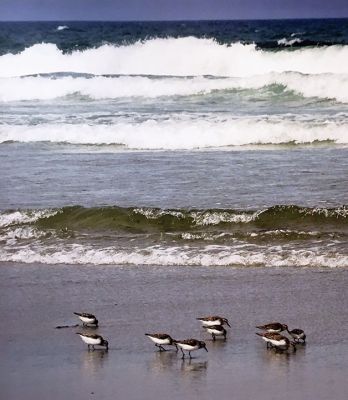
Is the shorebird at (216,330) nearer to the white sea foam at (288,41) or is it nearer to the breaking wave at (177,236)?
the breaking wave at (177,236)

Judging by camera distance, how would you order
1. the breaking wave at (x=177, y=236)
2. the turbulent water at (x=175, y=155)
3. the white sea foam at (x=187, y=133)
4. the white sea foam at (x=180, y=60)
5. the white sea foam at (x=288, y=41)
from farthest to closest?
1. the white sea foam at (x=288, y=41)
2. the white sea foam at (x=180, y=60)
3. the white sea foam at (x=187, y=133)
4. the turbulent water at (x=175, y=155)
5. the breaking wave at (x=177, y=236)

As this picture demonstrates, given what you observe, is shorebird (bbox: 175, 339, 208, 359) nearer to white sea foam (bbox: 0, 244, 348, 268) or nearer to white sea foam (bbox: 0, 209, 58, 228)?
white sea foam (bbox: 0, 244, 348, 268)

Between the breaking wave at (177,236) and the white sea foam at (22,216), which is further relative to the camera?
the white sea foam at (22,216)

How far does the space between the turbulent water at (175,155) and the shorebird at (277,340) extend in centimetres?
154

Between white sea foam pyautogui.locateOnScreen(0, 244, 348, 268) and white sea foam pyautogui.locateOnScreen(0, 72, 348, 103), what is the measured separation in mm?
8134

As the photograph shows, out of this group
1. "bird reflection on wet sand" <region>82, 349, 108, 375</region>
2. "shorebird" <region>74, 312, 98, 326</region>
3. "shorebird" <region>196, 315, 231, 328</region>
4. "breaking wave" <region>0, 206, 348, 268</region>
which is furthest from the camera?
"breaking wave" <region>0, 206, 348, 268</region>

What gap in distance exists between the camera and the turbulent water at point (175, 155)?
22.3ft

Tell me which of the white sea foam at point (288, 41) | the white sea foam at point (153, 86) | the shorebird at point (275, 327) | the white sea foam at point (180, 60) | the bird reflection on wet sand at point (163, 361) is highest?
the white sea foam at point (288, 41)

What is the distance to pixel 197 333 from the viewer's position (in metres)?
4.84

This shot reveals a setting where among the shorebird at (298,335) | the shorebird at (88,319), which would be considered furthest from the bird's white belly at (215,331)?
the shorebird at (88,319)

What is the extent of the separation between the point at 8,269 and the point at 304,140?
5.35m

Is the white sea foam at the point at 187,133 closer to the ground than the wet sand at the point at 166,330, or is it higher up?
higher up

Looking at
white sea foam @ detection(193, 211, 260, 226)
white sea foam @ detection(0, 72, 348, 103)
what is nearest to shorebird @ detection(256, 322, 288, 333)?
white sea foam @ detection(193, 211, 260, 226)

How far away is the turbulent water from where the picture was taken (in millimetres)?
6789
